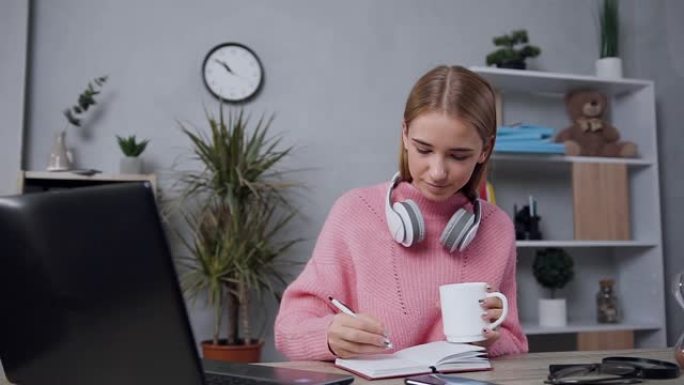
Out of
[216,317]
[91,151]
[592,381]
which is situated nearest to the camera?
[592,381]

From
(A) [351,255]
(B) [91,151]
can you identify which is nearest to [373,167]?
(B) [91,151]

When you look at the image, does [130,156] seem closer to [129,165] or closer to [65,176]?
[129,165]

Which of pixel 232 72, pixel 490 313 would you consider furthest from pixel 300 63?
pixel 490 313

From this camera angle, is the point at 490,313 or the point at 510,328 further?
the point at 510,328

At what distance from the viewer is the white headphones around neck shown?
1.28 m

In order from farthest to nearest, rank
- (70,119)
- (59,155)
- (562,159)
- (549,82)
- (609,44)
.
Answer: (609,44)
(549,82)
(562,159)
(70,119)
(59,155)

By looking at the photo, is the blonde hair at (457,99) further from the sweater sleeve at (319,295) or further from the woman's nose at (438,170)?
the sweater sleeve at (319,295)

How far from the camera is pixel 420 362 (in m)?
0.99

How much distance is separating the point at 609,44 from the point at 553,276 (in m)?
1.19

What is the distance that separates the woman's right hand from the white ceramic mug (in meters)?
0.13

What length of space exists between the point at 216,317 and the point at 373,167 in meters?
1.00

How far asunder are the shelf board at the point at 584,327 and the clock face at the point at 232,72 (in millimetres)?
1550

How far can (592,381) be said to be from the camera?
Result: 872 mm

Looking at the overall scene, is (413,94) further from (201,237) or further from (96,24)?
(96,24)
